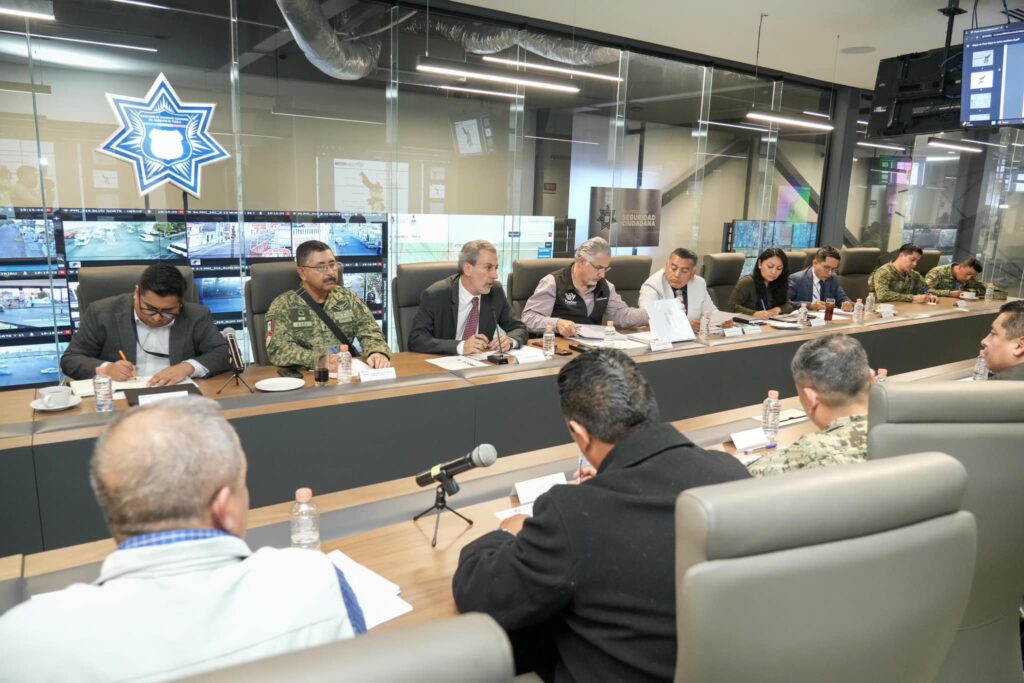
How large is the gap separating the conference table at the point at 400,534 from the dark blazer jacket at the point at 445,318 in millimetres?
1445

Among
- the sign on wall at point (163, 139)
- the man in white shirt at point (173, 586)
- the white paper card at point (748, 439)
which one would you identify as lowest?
the white paper card at point (748, 439)

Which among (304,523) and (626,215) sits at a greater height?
(626,215)

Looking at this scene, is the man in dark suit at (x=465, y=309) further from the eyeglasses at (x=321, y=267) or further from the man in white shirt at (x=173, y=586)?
the man in white shirt at (x=173, y=586)

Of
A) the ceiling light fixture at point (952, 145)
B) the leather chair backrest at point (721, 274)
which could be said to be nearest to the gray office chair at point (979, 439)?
the leather chair backrest at point (721, 274)

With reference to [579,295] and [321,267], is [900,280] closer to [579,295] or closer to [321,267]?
[579,295]

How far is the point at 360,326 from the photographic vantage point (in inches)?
129

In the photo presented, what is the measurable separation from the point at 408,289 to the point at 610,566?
2.78 meters

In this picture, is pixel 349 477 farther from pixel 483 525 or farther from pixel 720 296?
pixel 720 296

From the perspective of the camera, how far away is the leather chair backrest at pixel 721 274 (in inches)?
201

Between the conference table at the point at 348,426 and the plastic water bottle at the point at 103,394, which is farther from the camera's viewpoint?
the plastic water bottle at the point at 103,394

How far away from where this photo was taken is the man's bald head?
0.81 metres

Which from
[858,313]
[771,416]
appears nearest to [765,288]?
[858,313]

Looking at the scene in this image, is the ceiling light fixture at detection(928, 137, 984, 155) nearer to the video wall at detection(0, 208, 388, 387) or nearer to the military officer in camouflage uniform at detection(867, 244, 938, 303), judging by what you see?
the military officer in camouflage uniform at detection(867, 244, 938, 303)

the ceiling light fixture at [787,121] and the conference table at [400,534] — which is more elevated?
the ceiling light fixture at [787,121]
